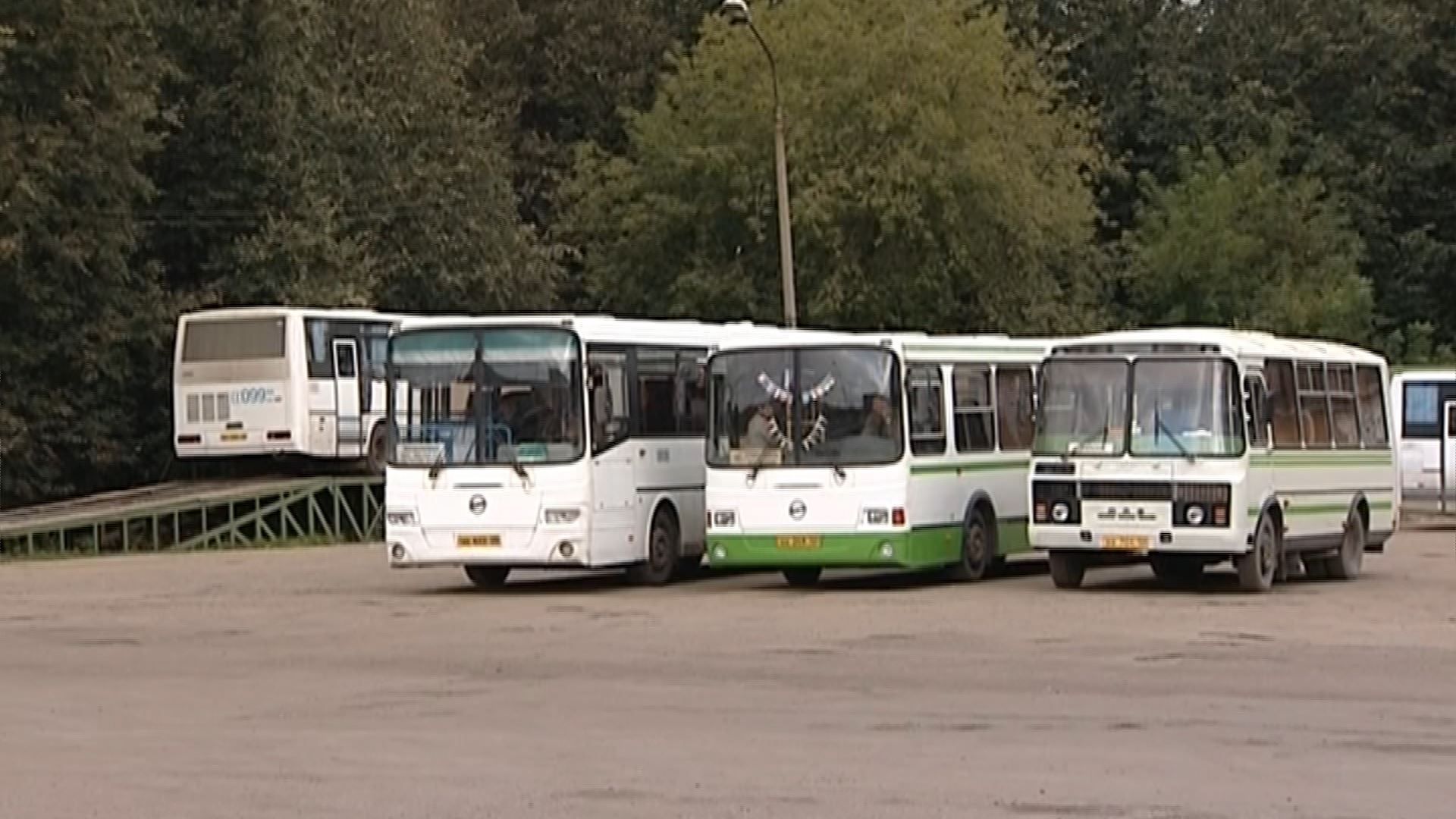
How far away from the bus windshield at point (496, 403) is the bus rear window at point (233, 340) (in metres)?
19.5

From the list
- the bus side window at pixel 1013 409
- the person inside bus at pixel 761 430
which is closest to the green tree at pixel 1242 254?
the bus side window at pixel 1013 409

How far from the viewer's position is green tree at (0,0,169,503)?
176ft

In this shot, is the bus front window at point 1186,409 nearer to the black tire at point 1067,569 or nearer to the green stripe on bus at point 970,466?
the black tire at point 1067,569

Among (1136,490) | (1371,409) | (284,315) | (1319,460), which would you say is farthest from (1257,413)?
(284,315)

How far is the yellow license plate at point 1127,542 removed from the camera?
89.9 ft

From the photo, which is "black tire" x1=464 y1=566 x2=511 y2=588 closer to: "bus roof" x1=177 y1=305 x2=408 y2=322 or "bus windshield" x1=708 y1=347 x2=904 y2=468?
"bus windshield" x1=708 y1=347 x2=904 y2=468

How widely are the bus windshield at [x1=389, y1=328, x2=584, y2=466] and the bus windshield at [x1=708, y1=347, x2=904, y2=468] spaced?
166 cm

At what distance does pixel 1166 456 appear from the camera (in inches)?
1082

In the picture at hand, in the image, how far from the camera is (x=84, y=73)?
2147 inches

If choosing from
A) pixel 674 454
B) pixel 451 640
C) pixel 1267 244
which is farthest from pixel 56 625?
pixel 1267 244

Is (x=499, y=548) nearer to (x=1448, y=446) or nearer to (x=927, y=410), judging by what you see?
(x=927, y=410)

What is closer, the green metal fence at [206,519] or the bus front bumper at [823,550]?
the bus front bumper at [823,550]

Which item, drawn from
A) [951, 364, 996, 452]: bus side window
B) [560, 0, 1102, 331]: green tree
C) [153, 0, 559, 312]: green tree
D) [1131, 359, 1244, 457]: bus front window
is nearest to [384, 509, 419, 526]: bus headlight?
[951, 364, 996, 452]: bus side window

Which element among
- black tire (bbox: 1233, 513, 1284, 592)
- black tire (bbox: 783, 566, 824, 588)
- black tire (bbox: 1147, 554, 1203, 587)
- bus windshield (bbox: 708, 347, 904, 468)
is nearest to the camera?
black tire (bbox: 1233, 513, 1284, 592)
